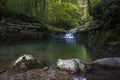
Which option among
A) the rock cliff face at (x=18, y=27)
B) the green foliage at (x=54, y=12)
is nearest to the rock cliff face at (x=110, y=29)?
the rock cliff face at (x=18, y=27)

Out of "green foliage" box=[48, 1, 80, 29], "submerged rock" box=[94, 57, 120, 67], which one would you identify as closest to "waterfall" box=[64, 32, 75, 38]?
"green foliage" box=[48, 1, 80, 29]

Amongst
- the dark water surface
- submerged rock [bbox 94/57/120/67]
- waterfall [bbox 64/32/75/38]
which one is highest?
submerged rock [bbox 94/57/120/67]

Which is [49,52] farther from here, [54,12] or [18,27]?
[54,12]

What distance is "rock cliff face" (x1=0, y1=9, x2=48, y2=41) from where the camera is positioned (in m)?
20.7

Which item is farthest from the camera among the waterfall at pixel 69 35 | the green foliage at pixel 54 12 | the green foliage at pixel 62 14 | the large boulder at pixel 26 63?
the green foliage at pixel 62 14

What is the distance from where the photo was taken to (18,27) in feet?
70.9

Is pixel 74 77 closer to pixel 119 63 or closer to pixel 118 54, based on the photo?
pixel 119 63

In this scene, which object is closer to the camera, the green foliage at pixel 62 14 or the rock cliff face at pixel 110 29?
the rock cliff face at pixel 110 29

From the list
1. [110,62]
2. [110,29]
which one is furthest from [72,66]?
[110,29]

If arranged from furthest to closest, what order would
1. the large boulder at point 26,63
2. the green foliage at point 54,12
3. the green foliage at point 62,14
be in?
the green foliage at point 62,14
the green foliage at point 54,12
the large boulder at point 26,63

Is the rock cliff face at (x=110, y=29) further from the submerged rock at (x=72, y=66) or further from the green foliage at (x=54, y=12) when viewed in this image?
the green foliage at (x=54, y=12)

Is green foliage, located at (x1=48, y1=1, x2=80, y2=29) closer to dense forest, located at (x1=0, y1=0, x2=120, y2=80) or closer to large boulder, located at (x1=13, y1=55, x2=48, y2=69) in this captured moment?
dense forest, located at (x1=0, y1=0, x2=120, y2=80)

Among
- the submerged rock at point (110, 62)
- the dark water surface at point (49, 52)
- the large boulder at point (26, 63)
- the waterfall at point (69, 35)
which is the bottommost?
the waterfall at point (69, 35)

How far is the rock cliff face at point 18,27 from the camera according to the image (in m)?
20.7
